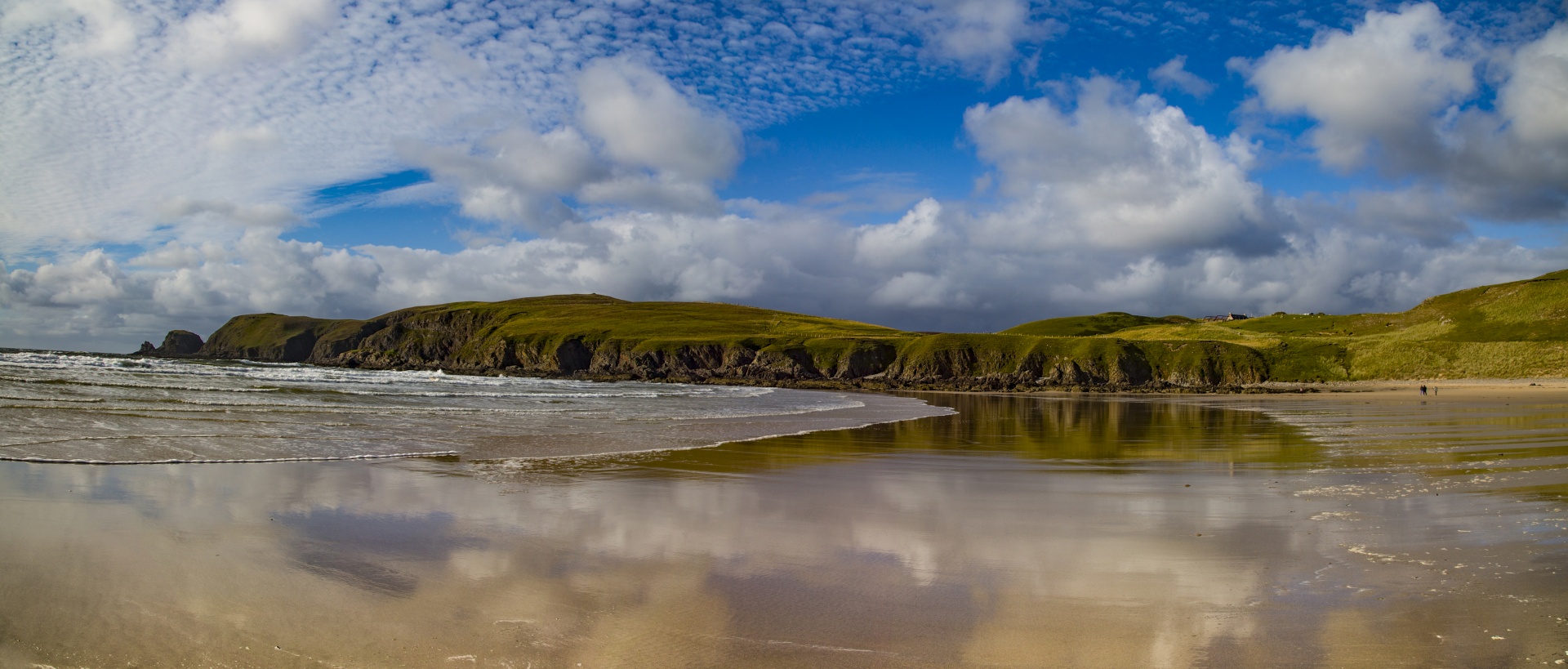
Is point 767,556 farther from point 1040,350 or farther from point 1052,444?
point 1040,350

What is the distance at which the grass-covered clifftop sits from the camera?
7681 centimetres

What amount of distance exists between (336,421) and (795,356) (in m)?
75.4

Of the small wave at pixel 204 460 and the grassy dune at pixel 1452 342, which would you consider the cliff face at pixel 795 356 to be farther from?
the small wave at pixel 204 460

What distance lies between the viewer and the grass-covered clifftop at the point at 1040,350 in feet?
252

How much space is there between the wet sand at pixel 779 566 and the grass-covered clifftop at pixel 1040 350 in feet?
234

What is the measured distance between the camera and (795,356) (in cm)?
9819

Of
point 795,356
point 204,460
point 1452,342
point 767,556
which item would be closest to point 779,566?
point 767,556

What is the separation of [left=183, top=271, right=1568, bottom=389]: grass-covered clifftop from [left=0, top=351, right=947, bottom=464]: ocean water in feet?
160

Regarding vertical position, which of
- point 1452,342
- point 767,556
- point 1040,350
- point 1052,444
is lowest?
point 1052,444

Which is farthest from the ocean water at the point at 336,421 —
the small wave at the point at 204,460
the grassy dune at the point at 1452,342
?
the grassy dune at the point at 1452,342

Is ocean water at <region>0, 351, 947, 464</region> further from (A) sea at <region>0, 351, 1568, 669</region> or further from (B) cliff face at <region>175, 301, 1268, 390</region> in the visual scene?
(B) cliff face at <region>175, 301, 1268, 390</region>

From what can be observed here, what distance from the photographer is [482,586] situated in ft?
23.1

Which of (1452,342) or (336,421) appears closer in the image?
(336,421)

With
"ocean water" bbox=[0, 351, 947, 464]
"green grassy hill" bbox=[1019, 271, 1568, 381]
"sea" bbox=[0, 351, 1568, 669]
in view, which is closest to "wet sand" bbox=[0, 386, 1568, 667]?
"sea" bbox=[0, 351, 1568, 669]
